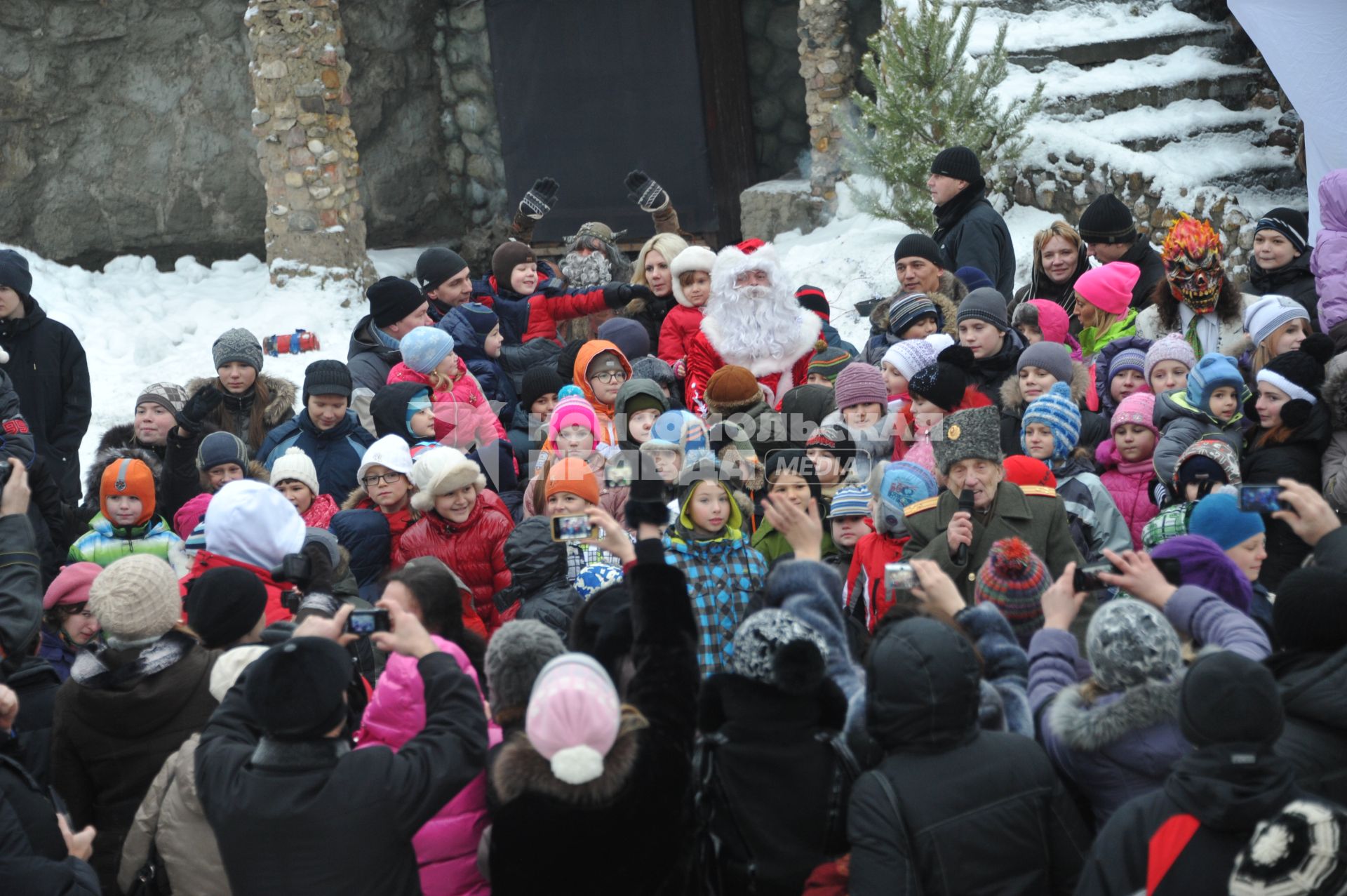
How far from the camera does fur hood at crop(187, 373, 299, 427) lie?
5.98 m

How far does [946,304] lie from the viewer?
601cm

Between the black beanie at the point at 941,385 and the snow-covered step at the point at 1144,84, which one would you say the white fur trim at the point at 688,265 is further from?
the snow-covered step at the point at 1144,84

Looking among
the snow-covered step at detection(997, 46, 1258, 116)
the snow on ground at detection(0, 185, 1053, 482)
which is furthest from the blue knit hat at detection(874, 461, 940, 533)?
the snow-covered step at detection(997, 46, 1258, 116)

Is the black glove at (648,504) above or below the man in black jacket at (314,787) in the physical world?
above

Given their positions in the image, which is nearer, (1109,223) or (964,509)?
(964,509)

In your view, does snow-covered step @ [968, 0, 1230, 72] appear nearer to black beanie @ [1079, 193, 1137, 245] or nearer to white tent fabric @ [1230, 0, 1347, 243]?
white tent fabric @ [1230, 0, 1347, 243]

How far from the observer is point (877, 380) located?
17.2 ft

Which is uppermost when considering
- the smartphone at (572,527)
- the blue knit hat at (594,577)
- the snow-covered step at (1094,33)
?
the snow-covered step at (1094,33)

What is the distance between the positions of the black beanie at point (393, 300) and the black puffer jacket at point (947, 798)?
4067 millimetres

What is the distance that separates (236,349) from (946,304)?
3.26 meters

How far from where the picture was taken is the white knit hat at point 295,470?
5.05m

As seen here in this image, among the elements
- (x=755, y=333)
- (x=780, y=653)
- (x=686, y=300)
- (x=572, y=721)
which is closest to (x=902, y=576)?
(x=780, y=653)

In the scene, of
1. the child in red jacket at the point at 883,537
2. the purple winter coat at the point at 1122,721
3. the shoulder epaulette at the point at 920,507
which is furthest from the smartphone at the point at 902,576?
the shoulder epaulette at the point at 920,507

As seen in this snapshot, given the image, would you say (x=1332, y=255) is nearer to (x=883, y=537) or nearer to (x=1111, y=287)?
(x=1111, y=287)
